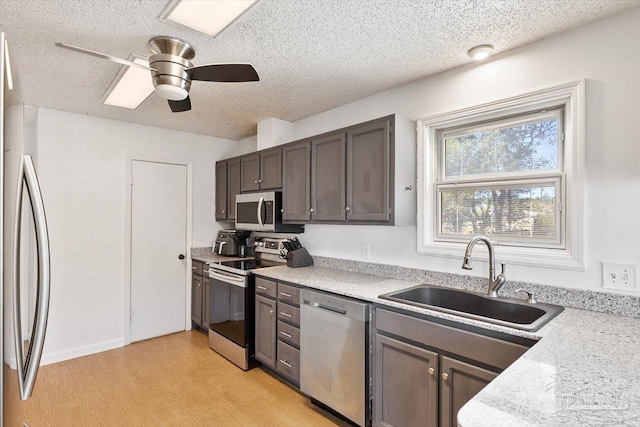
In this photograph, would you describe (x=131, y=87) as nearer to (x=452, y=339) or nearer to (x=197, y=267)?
(x=197, y=267)

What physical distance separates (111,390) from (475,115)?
351 cm

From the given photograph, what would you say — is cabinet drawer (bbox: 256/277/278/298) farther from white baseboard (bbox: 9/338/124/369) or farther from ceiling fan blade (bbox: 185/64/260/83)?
white baseboard (bbox: 9/338/124/369)

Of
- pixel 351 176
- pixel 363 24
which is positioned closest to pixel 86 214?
pixel 351 176

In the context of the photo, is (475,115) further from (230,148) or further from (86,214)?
(86,214)

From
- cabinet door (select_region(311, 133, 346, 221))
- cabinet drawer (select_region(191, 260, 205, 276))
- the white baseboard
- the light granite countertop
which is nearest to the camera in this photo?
the light granite countertop

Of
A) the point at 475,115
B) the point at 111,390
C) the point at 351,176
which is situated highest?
the point at 475,115

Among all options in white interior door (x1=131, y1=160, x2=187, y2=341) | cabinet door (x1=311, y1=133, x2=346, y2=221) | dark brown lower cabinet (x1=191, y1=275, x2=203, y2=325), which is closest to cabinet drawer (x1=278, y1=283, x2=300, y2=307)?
cabinet door (x1=311, y1=133, x2=346, y2=221)

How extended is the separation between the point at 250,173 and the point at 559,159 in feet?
9.34

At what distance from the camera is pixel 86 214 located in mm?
3480

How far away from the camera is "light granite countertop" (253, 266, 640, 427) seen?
2.85 feet

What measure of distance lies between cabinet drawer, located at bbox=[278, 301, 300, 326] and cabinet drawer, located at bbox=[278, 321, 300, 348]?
0.04 metres

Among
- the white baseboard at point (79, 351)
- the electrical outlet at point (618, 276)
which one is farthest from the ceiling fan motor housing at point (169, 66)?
the white baseboard at point (79, 351)

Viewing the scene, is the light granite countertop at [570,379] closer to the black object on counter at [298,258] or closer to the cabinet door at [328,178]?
the cabinet door at [328,178]

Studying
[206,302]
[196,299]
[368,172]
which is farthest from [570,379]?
[196,299]
